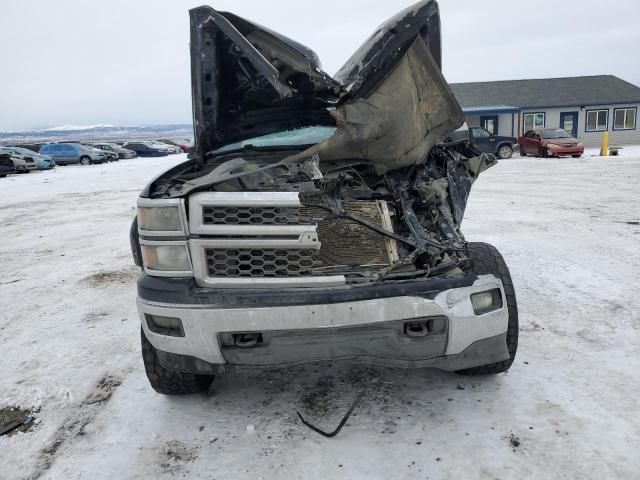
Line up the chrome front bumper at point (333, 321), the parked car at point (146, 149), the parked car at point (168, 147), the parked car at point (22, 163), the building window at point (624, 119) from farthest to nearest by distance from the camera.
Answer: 1. the parked car at point (168, 147)
2. the parked car at point (146, 149)
3. the building window at point (624, 119)
4. the parked car at point (22, 163)
5. the chrome front bumper at point (333, 321)

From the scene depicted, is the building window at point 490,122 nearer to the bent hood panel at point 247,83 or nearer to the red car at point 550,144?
the red car at point 550,144

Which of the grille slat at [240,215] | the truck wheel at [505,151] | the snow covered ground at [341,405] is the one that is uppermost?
the grille slat at [240,215]

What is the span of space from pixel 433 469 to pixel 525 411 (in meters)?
0.73

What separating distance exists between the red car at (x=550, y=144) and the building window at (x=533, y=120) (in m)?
8.53

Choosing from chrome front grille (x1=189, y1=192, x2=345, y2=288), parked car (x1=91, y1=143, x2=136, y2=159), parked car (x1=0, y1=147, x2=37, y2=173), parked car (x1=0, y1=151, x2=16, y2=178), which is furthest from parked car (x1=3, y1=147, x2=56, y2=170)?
chrome front grille (x1=189, y1=192, x2=345, y2=288)

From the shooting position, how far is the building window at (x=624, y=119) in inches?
1156

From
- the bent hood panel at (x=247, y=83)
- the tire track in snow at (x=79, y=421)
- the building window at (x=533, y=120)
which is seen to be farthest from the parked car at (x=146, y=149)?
the tire track in snow at (x=79, y=421)

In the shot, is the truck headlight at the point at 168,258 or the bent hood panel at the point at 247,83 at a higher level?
the bent hood panel at the point at 247,83

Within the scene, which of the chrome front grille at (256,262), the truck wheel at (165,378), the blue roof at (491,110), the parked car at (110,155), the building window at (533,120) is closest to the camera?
the chrome front grille at (256,262)

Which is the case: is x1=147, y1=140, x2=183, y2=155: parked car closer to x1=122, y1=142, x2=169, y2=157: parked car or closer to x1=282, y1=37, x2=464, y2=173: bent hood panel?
x1=122, y1=142, x2=169, y2=157: parked car

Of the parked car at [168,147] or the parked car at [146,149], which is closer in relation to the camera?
the parked car at [146,149]

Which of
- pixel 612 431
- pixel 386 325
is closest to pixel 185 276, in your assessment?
pixel 386 325

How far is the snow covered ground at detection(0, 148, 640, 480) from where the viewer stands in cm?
238

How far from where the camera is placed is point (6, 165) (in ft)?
71.1
